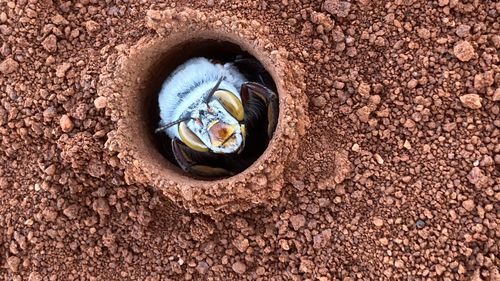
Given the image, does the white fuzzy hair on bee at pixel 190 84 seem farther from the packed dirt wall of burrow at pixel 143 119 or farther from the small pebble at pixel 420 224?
the small pebble at pixel 420 224

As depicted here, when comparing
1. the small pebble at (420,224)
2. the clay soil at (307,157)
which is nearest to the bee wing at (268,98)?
the clay soil at (307,157)

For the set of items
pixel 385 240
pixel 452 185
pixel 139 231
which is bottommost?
pixel 139 231

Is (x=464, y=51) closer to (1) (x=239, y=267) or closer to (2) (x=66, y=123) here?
(1) (x=239, y=267)

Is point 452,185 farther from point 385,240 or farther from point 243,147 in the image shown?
point 243,147

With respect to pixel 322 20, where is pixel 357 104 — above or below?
below

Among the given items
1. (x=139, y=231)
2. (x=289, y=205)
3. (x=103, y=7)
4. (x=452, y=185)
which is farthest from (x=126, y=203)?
(x=452, y=185)

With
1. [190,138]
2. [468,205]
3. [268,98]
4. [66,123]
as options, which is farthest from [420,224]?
[66,123]
